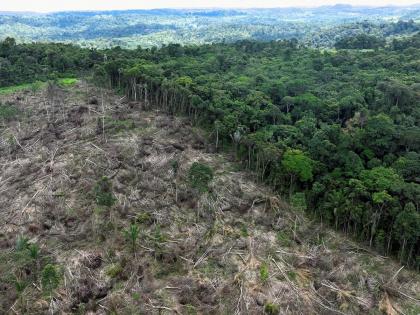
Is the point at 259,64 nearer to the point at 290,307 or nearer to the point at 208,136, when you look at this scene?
the point at 208,136

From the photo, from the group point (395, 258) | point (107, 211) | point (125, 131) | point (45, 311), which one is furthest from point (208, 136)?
point (45, 311)

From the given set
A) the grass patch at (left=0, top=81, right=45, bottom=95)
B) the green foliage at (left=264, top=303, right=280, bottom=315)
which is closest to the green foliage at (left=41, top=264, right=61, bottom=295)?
the green foliage at (left=264, top=303, right=280, bottom=315)

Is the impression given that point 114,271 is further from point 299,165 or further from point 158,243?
point 299,165

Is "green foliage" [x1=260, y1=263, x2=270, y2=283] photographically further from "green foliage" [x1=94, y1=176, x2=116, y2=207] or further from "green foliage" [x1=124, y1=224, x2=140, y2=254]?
"green foliage" [x1=94, y1=176, x2=116, y2=207]

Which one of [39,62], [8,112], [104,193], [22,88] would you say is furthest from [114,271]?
[39,62]

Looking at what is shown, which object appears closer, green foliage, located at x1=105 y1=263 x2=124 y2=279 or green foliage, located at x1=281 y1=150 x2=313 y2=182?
green foliage, located at x1=105 y1=263 x2=124 y2=279

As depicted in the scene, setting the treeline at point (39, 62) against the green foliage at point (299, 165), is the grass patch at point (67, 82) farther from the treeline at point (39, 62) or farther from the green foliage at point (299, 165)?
the green foliage at point (299, 165)

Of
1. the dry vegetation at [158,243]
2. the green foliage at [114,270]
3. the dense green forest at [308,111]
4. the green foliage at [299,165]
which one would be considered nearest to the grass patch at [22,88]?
the dense green forest at [308,111]
